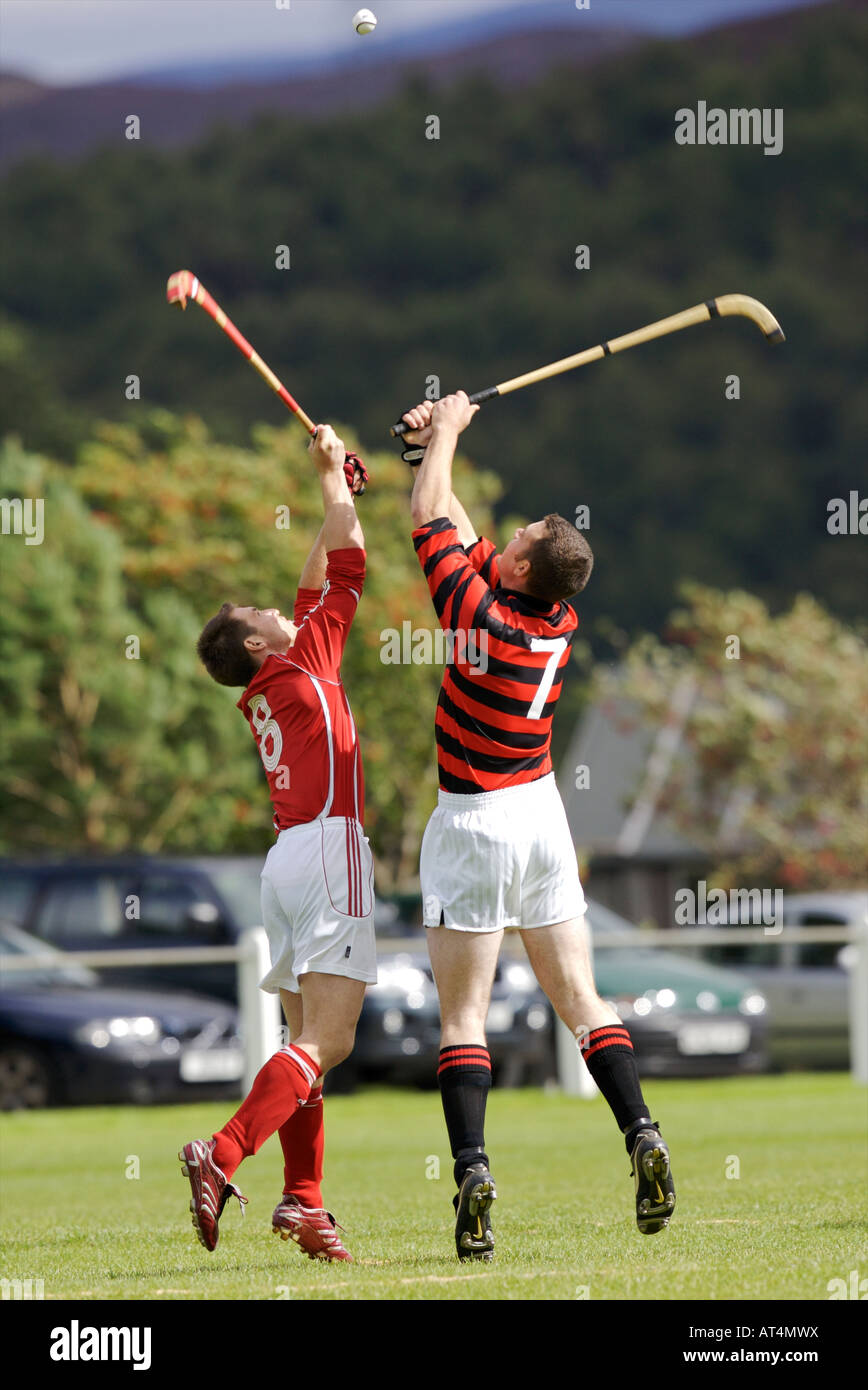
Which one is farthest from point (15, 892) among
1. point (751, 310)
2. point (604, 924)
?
point (751, 310)

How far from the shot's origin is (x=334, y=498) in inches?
257

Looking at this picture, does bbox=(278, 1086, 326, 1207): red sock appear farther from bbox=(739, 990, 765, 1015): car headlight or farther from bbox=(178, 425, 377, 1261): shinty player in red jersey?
bbox=(739, 990, 765, 1015): car headlight

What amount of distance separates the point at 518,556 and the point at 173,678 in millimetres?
19183

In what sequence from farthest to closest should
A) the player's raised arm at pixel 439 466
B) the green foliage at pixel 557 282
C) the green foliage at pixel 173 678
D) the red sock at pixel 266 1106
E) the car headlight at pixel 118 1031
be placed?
the green foliage at pixel 557 282, the green foliage at pixel 173 678, the car headlight at pixel 118 1031, the player's raised arm at pixel 439 466, the red sock at pixel 266 1106

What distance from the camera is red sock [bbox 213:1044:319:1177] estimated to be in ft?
19.3

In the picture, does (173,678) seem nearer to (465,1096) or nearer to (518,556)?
(518,556)

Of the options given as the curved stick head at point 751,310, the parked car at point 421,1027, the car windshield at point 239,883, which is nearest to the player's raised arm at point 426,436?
the curved stick head at point 751,310

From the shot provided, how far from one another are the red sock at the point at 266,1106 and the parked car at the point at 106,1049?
9.15 m

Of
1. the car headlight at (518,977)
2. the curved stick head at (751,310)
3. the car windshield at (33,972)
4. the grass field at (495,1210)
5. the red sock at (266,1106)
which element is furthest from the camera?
the car headlight at (518,977)

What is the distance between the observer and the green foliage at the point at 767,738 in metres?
28.1

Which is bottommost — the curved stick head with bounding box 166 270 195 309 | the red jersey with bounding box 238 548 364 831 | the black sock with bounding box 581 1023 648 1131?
the black sock with bounding box 581 1023 648 1131

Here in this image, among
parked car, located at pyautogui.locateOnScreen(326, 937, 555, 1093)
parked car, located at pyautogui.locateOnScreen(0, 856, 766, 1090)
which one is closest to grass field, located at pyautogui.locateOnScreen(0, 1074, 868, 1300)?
parked car, located at pyautogui.locateOnScreen(326, 937, 555, 1093)

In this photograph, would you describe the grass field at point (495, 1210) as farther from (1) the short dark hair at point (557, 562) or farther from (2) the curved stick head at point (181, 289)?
(2) the curved stick head at point (181, 289)

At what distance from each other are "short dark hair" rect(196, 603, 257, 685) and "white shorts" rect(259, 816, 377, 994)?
1.88 ft
